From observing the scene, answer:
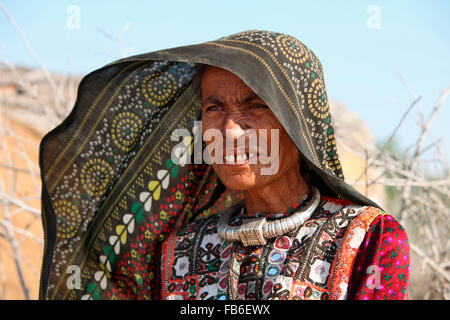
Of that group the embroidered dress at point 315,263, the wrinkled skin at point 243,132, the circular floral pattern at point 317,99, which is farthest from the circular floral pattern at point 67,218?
the circular floral pattern at point 317,99

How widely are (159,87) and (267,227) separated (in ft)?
2.58

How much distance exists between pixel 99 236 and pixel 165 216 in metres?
0.31

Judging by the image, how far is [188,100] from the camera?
2254 mm

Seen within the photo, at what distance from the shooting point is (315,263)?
5.85 feet

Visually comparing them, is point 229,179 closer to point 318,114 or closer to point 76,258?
point 318,114

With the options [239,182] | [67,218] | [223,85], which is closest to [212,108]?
[223,85]

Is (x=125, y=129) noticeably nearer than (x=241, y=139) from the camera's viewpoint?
No

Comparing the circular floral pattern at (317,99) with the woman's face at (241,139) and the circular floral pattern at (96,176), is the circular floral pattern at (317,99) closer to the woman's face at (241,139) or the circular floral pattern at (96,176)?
the woman's face at (241,139)

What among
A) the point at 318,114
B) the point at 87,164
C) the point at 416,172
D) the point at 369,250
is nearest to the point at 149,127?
the point at 87,164

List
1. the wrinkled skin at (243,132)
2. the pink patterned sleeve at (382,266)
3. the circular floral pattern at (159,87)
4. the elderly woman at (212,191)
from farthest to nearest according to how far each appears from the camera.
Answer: the circular floral pattern at (159,87) → the wrinkled skin at (243,132) → the elderly woman at (212,191) → the pink patterned sleeve at (382,266)

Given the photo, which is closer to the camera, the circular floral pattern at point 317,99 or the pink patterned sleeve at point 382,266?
the pink patterned sleeve at point 382,266

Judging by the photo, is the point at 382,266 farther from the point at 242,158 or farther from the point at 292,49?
the point at 292,49

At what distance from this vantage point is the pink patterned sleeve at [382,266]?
164 cm

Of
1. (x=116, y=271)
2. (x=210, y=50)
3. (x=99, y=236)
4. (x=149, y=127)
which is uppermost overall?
(x=210, y=50)
